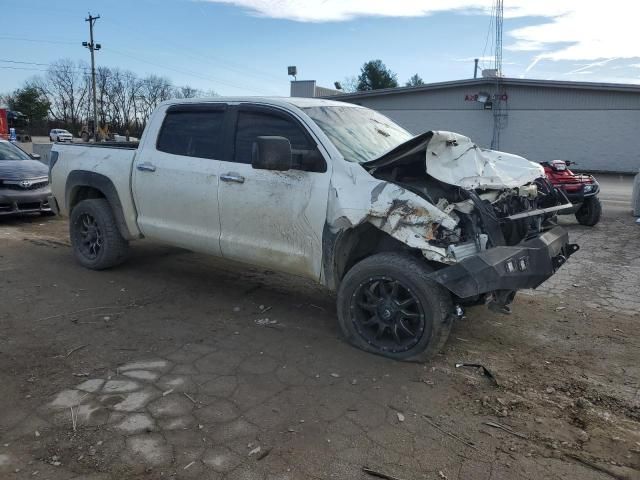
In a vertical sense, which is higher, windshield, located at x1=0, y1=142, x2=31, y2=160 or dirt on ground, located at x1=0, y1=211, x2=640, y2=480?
windshield, located at x1=0, y1=142, x2=31, y2=160

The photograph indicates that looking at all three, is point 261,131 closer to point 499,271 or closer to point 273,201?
point 273,201

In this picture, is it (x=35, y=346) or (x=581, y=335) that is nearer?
(x=35, y=346)

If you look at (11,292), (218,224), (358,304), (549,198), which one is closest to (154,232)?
(218,224)

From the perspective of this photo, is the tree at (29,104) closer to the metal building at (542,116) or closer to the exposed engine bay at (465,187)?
the metal building at (542,116)

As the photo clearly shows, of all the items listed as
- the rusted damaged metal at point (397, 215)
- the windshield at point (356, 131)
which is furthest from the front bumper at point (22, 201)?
the rusted damaged metal at point (397, 215)

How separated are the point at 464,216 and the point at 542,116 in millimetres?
26318

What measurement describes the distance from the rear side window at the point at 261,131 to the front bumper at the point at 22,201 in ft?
19.4

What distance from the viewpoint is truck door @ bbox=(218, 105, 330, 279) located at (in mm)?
4391

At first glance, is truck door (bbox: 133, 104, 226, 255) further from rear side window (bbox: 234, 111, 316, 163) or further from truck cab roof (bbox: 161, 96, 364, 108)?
rear side window (bbox: 234, 111, 316, 163)

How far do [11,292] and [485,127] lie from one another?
27.0m

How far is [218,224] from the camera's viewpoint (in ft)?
16.5

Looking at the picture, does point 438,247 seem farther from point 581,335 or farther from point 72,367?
point 72,367

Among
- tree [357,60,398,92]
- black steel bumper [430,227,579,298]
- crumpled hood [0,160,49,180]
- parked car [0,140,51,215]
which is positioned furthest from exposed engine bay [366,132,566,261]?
tree [357,60,398,92]

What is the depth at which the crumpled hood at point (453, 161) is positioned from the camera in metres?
3.91
